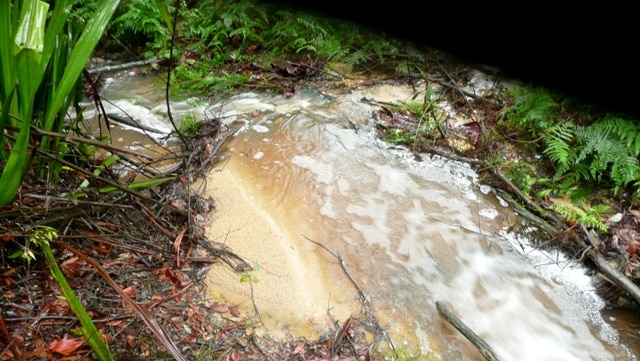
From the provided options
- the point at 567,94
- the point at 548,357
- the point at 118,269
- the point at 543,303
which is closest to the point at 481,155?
the point at 543,303

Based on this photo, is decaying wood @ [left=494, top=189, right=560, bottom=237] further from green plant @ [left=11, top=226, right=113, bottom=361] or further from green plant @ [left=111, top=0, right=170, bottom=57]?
green plant @ [left=111, top=0, right=170, bottom=57]

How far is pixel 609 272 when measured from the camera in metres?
3.08

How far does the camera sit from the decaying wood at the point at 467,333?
2.51 metres

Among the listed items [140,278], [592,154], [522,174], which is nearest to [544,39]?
[140,278]

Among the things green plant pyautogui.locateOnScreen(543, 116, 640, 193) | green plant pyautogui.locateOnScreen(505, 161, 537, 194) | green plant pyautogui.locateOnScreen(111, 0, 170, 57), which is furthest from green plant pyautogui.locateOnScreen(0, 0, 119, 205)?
green plant pyautogui.locateOnScreen(111, 0, 170, 57)

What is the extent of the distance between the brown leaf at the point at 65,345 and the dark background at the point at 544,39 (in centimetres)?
205

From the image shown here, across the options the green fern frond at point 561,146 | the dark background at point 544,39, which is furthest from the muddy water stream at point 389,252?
the dark background at point 544,39

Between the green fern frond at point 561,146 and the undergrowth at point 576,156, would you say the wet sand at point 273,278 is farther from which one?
the green fern frond at point 561,146

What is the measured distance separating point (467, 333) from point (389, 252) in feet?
2.80

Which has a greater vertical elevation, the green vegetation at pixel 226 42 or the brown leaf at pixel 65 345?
the green vegetation at pixel 226 42

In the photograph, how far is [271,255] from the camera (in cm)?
312

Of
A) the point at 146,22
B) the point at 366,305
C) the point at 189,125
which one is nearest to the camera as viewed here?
the point at 366,305

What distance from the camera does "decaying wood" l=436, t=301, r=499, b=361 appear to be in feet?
8.23

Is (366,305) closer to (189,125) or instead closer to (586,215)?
(586,215)
